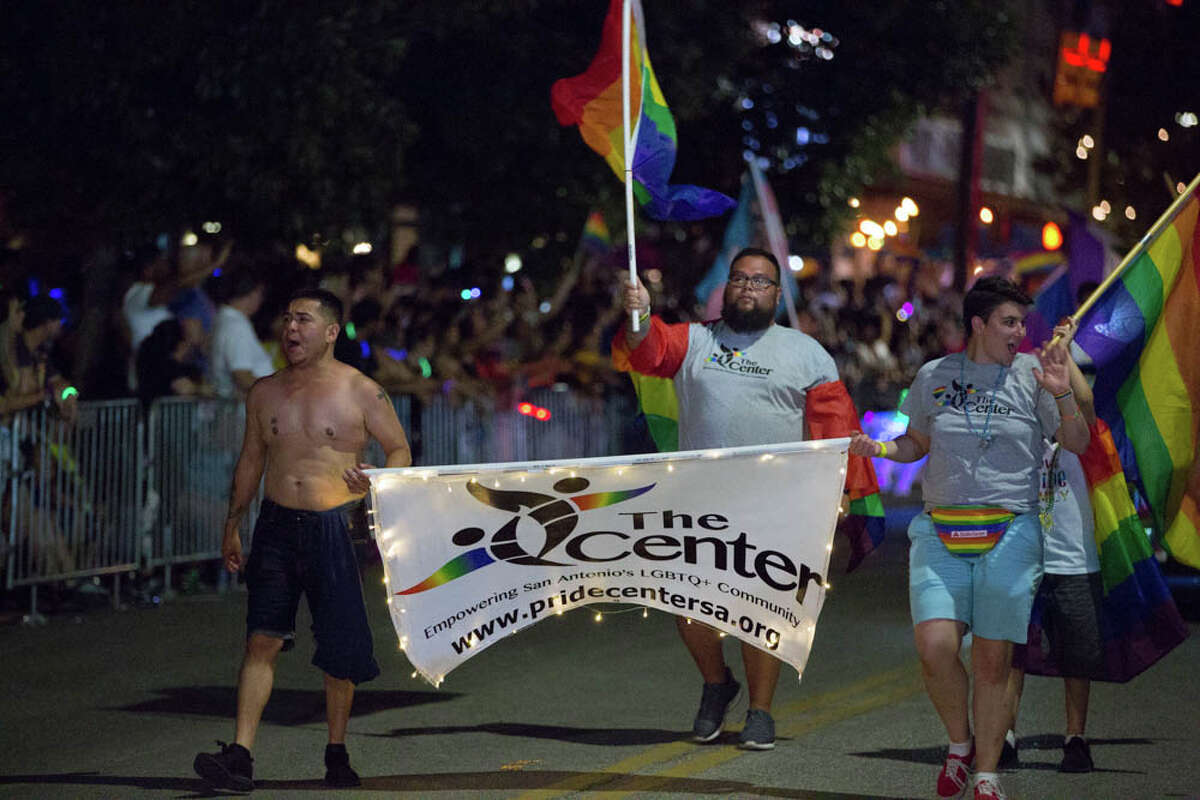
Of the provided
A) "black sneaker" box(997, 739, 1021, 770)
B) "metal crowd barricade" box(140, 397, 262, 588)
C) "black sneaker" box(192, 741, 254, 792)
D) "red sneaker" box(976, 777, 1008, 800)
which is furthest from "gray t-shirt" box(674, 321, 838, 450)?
"metal crowd barricade" box(140, 397, 262, 588)

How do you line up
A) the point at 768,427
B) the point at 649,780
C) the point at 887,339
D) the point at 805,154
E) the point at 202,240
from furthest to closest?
the point at 887,339 < the point at 805,154 < the point at 202,240 < the point at 768,427 < the point at 649,780

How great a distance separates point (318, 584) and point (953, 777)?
235 cm

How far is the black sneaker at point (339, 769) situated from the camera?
7.24 meters

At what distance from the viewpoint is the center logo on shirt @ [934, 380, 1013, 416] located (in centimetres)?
686

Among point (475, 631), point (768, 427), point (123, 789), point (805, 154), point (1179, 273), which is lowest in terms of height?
point (123, 789)

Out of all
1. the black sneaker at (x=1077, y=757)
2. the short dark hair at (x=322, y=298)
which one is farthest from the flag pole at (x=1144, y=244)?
the short dark hair at (x=322, y=298)

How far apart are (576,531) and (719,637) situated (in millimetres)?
1035

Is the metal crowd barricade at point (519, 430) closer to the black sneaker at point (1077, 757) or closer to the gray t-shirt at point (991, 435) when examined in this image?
the black sneaker at point (1077, 757)

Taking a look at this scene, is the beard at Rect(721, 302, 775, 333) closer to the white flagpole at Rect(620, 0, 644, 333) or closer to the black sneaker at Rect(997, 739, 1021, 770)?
the white flagpole at Rect(620, 0, 644, 333)

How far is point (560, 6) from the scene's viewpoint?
57.7ft

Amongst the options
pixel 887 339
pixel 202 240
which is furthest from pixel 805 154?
pixel 202 240

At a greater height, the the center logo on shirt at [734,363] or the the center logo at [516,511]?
the the center logo on shirt at [734,363]

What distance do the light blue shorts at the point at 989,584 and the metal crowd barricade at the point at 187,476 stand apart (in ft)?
22.5

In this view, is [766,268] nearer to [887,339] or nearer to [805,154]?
[805,154]
